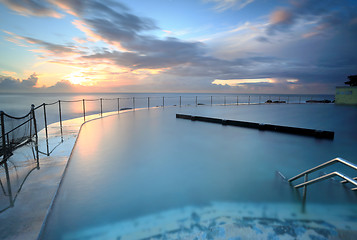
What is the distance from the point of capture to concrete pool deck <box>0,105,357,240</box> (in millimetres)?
1710

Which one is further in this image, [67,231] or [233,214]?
[233,214]

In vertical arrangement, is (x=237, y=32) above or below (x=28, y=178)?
above

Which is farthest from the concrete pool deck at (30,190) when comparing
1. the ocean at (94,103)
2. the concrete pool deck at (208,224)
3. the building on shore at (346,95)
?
the building on shore at (346,95)

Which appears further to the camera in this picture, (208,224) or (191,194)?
(191,194)

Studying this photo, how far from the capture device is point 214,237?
1.69 metres

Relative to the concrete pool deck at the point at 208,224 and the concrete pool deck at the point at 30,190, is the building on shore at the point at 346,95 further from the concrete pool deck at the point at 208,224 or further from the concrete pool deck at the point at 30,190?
the concrete pool deck at the point at 30,190

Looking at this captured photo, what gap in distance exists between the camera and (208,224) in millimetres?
1869

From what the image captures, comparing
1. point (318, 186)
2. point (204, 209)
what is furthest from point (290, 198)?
point (204, 209)

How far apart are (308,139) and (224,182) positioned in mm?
3922

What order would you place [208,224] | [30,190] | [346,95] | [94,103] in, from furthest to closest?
[94,103], [346,95], [30,190], [208,224]

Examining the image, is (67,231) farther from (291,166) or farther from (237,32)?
(237,32)

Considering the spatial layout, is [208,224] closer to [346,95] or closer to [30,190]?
[30,190]

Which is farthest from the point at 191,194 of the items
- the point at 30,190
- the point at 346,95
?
the point at 346,95

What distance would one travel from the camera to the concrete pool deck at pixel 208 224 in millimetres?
1710
